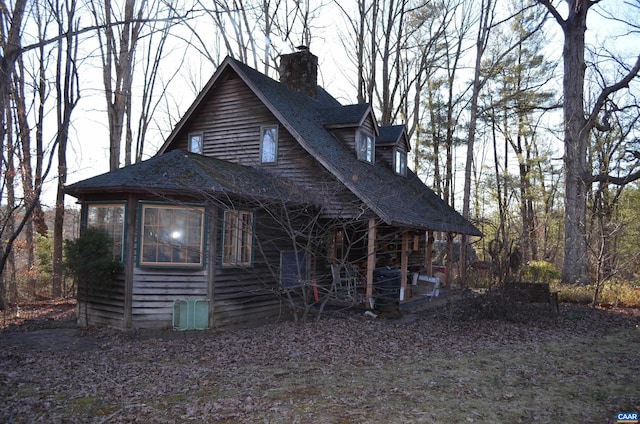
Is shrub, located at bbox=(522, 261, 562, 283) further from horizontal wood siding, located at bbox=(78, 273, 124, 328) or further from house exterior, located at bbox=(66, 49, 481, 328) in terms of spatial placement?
horizontal wood siding, located at bbox=(78, 273, 124, 328)

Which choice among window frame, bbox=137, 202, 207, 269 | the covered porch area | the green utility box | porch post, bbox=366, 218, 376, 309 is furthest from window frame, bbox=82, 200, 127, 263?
porch post, bbox=366, 218, 376, 309

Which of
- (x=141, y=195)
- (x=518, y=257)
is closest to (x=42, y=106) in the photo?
(x=141, y=195)

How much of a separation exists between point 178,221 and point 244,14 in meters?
17.4

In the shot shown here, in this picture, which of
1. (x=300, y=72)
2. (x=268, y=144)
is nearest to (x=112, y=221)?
(x=268, y=144)

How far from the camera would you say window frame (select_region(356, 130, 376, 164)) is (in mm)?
16422

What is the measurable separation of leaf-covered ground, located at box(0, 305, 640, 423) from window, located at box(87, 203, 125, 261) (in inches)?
75.1

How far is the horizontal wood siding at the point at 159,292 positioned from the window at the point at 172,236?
9.2 inches

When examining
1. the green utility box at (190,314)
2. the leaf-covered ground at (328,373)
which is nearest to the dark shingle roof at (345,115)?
the leaf-covered ground at (328,373)

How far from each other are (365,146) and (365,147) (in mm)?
35

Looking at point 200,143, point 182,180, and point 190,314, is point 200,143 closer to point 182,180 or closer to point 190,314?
point 182,180

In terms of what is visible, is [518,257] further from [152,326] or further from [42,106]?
[42,106]

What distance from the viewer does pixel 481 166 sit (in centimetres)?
3566

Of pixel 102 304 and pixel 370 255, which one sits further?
pixel 370 255

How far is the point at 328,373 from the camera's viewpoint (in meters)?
7.47
